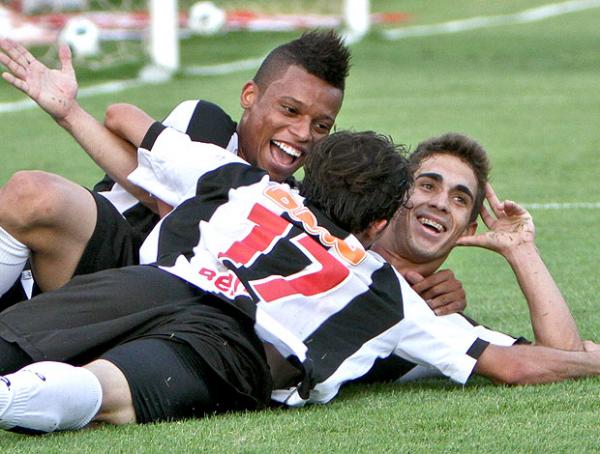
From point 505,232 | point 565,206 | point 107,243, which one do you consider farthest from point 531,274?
point 565,206

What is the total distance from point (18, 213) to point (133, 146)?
709 mm

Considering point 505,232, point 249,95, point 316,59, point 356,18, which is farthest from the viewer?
point 356,18

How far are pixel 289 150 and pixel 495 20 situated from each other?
74.7ft

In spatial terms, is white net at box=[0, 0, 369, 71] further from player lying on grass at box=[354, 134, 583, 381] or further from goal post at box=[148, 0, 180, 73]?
player lying on grass at box=[354, 134, 583, 381]

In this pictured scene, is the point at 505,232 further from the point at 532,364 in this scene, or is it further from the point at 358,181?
the point at 358,181

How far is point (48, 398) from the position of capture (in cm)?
395

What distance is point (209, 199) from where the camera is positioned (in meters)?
4.74

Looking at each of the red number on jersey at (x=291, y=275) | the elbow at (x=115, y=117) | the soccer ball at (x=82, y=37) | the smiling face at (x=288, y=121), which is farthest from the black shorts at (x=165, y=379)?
the soccer ball at (x=82, y=37)

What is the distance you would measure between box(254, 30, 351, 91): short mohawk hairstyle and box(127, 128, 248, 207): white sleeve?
0.77 meters

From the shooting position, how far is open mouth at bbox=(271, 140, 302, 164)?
18.2 feet

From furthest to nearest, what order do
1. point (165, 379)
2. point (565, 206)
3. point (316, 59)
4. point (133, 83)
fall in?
point (133, 83) < point (565, 206) < point (316, 59) < point (165, 379)

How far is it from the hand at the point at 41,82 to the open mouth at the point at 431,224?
136cm

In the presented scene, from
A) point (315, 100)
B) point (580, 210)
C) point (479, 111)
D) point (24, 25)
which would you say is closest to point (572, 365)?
point (315, 100)

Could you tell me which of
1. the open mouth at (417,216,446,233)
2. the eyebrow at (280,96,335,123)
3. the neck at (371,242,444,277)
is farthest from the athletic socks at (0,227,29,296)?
the open mouth at (417,216,446,233)
